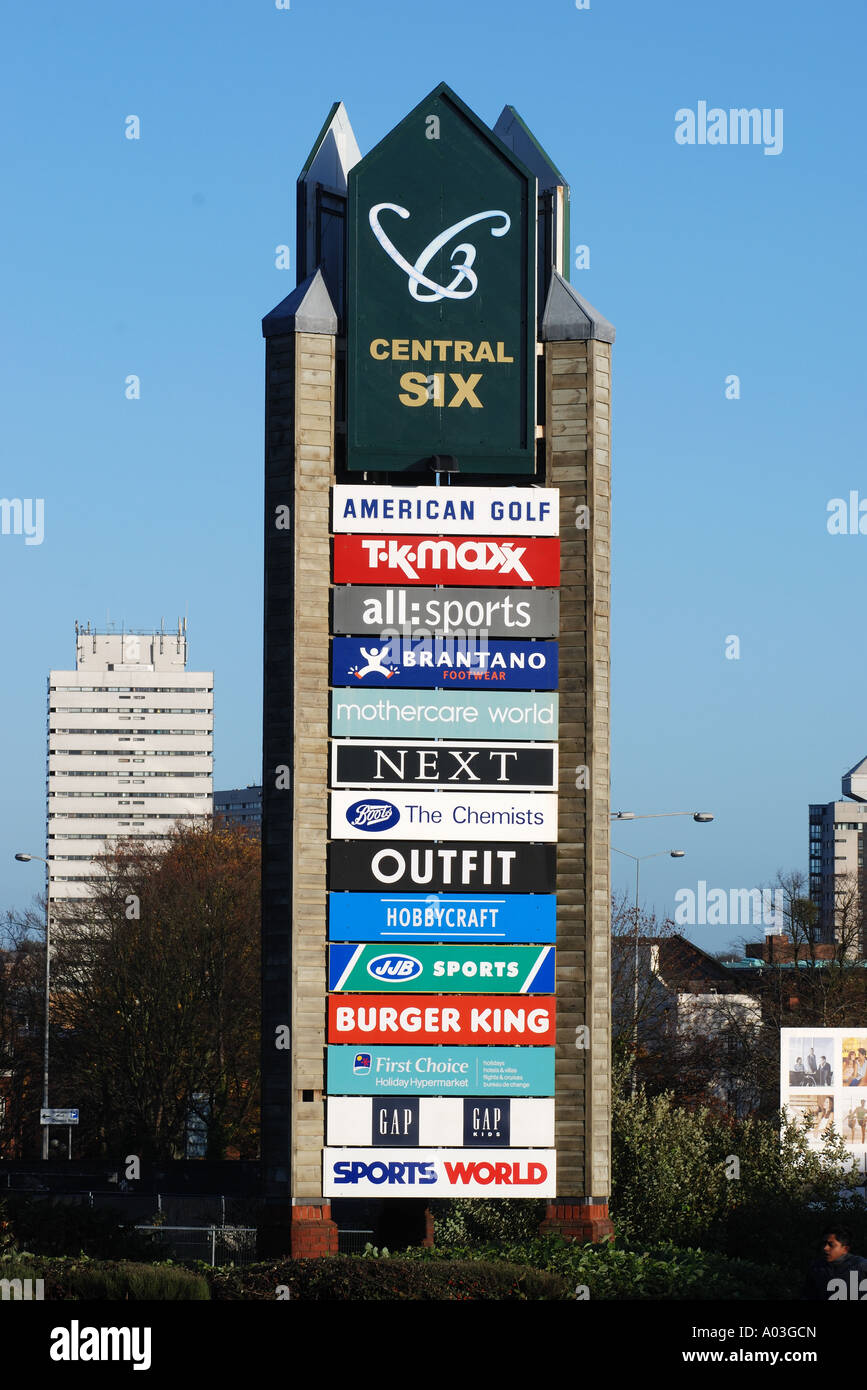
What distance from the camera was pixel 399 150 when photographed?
37.6m

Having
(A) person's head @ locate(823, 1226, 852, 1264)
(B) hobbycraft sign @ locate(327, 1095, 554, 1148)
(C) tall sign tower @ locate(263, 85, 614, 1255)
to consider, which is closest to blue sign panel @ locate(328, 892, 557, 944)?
(C) tall sign tower @ locate(263, 85, 614, 1255)

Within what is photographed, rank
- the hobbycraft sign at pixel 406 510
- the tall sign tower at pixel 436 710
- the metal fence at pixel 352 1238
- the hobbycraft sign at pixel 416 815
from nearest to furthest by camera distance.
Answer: the tall sign tower at pixel 436 710 < the hobbycraft sign at pixel 416 815 < the hobbycraft sign at pixel 406 510 < the metal fence at pixel 352 1238

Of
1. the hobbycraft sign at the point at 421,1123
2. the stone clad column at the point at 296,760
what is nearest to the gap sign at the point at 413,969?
the stone clad column at the point at 296,760

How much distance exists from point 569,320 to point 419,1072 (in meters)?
14.9

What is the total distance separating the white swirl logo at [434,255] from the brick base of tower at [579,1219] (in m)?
17.5

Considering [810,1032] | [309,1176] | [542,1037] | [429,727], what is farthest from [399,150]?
[810,1032]

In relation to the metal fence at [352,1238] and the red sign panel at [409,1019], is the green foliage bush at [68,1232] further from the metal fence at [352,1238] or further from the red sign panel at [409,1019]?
the metal fence at [352,1238]

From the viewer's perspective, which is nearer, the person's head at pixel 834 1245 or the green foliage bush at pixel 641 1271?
the person's head at pixel 834 1245

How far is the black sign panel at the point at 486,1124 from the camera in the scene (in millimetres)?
35531

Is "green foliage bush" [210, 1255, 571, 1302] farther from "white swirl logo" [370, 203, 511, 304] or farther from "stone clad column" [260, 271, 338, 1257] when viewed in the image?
"white swirl logo" [370, 203, 511, 304]

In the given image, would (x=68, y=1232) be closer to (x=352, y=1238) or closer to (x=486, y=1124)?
(x=486, y=1124)

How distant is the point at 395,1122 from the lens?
116 ft

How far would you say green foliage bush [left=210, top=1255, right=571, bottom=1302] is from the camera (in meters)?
26.4

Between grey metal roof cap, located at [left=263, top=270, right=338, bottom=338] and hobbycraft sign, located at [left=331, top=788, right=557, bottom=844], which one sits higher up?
grey metal roof cap, located at [left=263, top=270, right=338, bottom=338]
